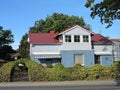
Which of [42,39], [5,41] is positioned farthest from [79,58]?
[5,41]

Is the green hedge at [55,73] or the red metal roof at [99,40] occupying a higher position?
the red metal roof at [99,40]

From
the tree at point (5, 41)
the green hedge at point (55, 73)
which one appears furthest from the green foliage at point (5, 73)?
the tree at point (5, 41)

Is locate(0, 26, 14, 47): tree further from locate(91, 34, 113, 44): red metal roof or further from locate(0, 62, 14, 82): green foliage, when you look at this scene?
locate(0, 62, 14, 82): green foliage

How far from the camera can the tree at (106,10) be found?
89.2 ft

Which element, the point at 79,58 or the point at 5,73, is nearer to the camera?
the point at 5,73

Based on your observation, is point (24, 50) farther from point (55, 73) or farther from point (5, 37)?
point (55, 73)

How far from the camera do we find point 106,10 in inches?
1144

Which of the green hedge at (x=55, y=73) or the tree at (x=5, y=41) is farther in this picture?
the tree at (x=5, y=41)

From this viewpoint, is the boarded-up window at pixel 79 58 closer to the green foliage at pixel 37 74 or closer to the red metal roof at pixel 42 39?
the red metal roof at pixel 42 39

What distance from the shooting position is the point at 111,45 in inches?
2032

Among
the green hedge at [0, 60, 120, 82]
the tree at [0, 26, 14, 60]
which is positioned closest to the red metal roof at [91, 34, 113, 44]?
the green hedge at [0, 60, 120, 82]

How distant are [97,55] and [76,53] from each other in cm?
403

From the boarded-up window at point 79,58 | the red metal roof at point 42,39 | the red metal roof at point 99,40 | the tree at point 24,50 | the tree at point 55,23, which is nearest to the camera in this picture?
the boarded-up window at point 79,58

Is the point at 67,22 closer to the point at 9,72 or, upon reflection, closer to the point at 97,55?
the point at 97,55
